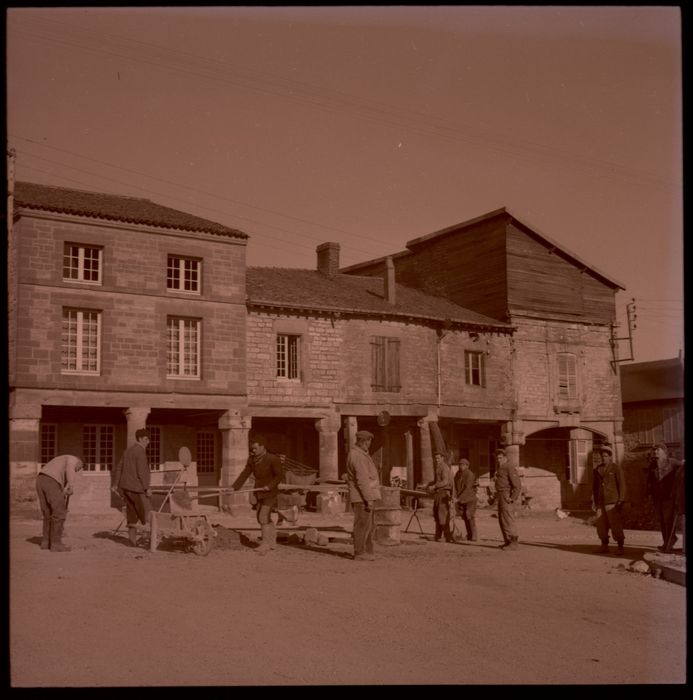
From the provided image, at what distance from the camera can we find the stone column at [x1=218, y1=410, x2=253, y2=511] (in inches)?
824

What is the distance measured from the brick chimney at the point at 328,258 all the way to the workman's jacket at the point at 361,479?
17.5 meters

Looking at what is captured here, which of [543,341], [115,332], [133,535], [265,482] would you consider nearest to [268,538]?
[265,482]

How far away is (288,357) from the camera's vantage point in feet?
76.1

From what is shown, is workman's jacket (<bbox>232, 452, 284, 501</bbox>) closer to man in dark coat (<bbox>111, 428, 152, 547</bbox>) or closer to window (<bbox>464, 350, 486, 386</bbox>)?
man in dark coat (<bbox>111, 428, 152, 547</bbox>)

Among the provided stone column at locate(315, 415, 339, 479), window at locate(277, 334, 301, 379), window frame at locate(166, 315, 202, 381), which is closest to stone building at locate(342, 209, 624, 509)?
stone column at locate(315, 415, 339, 479)

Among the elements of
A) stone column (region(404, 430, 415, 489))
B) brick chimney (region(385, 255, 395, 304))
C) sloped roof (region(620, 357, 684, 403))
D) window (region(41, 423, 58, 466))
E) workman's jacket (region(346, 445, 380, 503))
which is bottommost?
stone column (region(404, 430, 415, 489))

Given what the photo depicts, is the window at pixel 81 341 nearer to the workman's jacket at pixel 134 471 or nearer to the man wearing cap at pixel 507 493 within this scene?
the workman's jacket at pixel 134 471

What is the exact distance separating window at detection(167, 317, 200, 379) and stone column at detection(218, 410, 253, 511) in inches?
98.6

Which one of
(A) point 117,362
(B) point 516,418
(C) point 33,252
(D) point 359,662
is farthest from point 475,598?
(B) point 516,418

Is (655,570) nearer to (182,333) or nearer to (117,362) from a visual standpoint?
(117,362)

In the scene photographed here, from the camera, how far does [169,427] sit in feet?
64.6

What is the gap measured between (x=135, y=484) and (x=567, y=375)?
21.7 metres

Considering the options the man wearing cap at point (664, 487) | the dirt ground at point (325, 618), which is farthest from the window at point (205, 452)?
the man wearing cap at point (664, 487)

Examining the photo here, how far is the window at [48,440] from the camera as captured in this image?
14.8m
